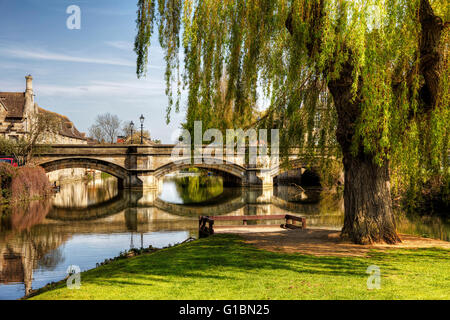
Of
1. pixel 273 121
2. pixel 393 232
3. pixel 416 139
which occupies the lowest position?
pixel 393 232

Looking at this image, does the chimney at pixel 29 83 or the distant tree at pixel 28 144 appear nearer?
the distant tree at pixel 28 144

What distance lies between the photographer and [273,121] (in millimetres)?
10453

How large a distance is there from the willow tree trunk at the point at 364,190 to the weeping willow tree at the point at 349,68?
0.02m

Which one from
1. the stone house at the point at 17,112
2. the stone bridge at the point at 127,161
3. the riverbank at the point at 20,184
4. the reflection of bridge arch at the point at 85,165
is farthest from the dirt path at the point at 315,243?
the stone house at the point at 17,112

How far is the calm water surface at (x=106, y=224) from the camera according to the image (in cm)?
1125

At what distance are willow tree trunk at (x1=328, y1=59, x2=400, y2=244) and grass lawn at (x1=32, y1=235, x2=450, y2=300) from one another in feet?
2.55

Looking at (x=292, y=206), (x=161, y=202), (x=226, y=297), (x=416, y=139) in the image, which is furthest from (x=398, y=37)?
(x=161, y=202)

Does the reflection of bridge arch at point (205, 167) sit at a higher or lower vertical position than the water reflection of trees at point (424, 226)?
higher

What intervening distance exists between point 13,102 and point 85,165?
40.5ft

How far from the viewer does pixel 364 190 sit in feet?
28.8

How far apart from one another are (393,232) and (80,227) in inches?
562

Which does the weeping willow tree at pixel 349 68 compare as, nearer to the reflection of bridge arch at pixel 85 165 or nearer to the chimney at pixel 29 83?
the reflection of bridge arch at pixel 85 165

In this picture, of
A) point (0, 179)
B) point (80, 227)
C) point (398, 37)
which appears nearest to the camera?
point (398, 37)
